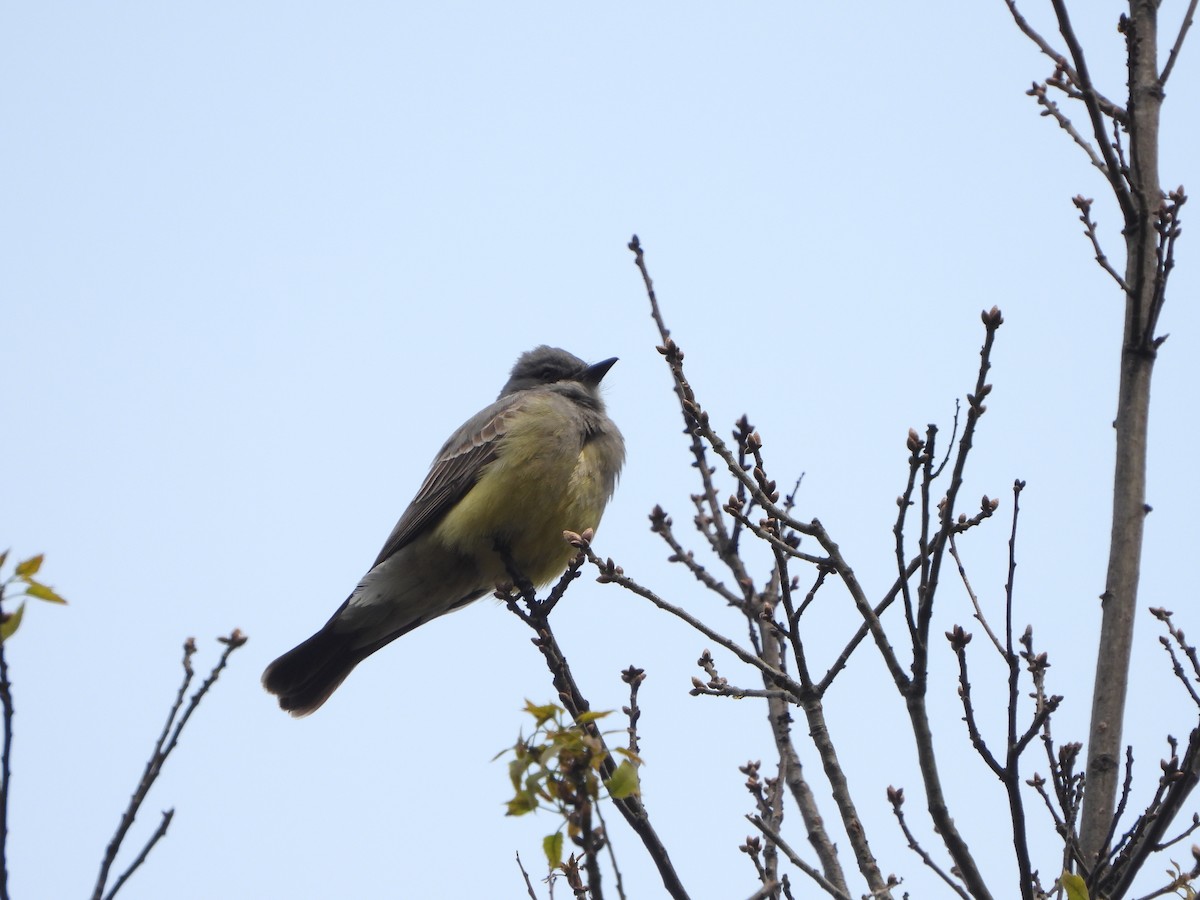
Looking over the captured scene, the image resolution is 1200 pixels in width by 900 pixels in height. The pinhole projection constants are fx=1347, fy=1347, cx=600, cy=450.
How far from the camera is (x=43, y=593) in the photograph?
107 inches

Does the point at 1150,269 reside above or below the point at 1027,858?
above

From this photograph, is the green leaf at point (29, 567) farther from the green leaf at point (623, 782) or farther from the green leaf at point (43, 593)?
the green leaf at point (623, 782)

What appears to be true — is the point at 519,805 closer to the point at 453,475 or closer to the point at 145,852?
the point at 145,852

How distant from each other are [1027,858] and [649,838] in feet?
3.45

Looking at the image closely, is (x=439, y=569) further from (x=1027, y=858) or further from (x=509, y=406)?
(x=1027, y=858)

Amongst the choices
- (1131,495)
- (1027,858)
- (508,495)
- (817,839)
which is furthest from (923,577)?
(508,495)

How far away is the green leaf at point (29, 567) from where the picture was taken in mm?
2734

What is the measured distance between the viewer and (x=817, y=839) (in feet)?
18.0

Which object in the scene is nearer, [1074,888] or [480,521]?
[1074,888]

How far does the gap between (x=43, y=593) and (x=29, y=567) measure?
2.7 inches

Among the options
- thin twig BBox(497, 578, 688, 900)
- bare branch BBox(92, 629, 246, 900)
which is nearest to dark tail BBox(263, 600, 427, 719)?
thin twig BBox(497, 578, 688, 900)

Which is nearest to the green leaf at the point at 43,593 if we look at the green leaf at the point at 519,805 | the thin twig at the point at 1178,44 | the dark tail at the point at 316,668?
the green leaf at the point at 519,805

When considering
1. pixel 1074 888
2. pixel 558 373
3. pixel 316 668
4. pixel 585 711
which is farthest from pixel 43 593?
pixel 558 373

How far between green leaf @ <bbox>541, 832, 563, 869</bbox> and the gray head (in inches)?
233
